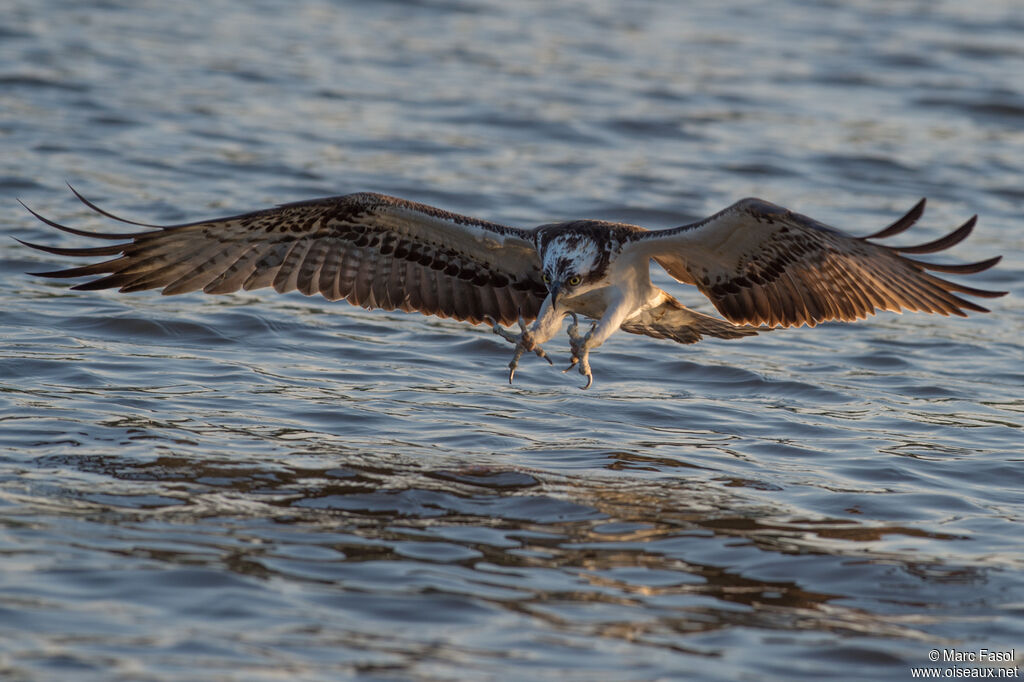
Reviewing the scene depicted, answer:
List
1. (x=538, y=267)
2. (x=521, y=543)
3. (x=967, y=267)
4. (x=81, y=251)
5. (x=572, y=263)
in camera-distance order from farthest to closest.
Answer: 1. (x=538, y=267)
2. (x=572, y=263)
3. (x=81, y=251)
4. (x=967, y=267)
5. (x=521, y=543)

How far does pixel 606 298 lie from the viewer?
24.2 feet

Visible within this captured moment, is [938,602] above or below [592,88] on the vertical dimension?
below

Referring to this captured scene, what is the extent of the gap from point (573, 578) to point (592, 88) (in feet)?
36.8

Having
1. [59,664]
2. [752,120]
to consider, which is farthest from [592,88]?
[59,664]

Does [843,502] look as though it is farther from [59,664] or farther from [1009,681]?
[59,664]

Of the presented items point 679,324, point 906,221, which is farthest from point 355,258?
point 906,221

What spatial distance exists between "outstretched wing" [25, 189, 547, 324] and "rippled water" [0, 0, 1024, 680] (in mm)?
591

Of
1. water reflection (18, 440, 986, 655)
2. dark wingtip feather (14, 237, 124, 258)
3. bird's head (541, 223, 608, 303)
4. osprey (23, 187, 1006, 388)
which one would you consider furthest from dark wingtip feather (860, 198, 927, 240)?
dark wingtip feather (14, 237, 124, 258)

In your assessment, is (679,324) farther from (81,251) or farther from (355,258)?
(81,251)

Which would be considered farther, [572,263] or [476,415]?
[476,415]

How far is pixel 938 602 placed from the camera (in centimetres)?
559

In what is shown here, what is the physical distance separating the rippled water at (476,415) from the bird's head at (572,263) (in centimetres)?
89

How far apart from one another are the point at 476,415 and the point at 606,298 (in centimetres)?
107

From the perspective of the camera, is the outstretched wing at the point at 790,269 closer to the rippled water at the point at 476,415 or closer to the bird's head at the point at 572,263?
the bird's head at the point at 572,263
